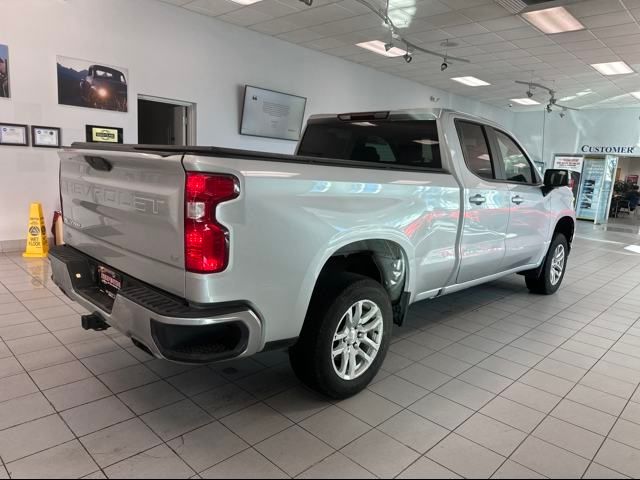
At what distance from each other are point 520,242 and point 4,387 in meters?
3.86

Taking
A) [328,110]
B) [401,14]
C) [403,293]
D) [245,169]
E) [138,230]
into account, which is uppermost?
[401,14]

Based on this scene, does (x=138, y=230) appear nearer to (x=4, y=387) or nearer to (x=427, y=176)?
(x=4, y=387)

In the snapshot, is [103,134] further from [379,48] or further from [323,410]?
[323,410]

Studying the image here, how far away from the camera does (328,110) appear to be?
31.4ft

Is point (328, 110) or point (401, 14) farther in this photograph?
point (328, 110)

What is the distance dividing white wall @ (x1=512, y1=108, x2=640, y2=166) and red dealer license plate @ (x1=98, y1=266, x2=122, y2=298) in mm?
16110

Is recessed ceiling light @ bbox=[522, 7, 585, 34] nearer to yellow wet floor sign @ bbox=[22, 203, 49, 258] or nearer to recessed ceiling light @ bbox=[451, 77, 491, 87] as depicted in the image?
recessed ceiling light @ bbox=[451, 77, 491, 87]

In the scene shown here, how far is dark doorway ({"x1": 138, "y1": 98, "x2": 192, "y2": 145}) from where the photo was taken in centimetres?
756

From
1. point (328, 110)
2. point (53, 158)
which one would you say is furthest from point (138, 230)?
point (328, 110)

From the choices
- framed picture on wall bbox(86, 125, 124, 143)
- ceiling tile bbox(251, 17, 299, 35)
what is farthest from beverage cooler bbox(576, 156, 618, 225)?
framed picture on wall bbox(86, 125, 124, 143)

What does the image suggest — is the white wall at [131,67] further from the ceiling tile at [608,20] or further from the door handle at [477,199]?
the door handle at [477,199]

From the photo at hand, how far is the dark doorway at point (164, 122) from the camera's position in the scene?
7.56 metres

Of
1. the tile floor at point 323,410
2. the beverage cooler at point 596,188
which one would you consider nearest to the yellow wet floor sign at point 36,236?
the tile floor at point 323,410

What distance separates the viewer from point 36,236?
19.0 feet
